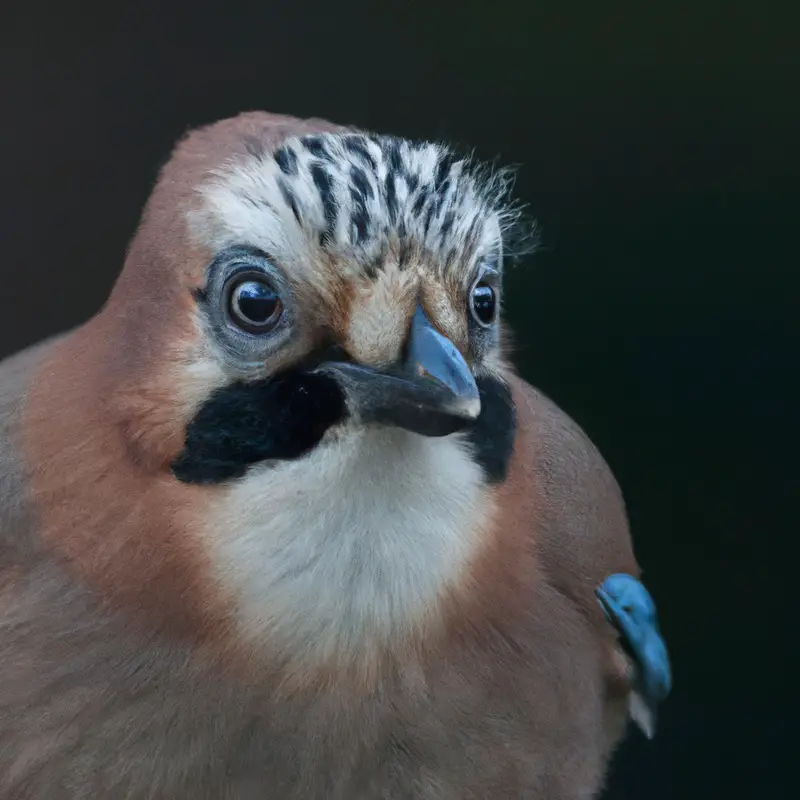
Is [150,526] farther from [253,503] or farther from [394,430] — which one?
[394,430]

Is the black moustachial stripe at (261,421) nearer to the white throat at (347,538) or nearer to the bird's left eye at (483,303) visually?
the white throat at (347,538)

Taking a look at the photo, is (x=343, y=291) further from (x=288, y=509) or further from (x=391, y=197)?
(x=288, y=509)

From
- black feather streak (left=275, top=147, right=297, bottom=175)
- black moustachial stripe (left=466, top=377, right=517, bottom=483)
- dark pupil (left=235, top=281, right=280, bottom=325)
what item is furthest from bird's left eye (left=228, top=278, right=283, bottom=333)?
black moustachial stripe (left=466, top=377, right=517, bottom=483)

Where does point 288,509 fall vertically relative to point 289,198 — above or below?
below

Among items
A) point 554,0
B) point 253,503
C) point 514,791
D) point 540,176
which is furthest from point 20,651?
point 554,0

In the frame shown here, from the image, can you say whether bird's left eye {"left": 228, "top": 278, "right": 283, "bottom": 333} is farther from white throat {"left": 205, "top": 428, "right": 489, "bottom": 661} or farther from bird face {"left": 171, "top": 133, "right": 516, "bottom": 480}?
white throat {"left": 205, "top": 428, "right": 489, "bottom": 661}

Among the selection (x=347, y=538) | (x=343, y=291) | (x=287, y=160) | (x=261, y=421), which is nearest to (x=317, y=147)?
(x=287, y=160)

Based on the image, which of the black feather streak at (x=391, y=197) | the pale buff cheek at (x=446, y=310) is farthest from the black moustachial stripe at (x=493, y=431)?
the black feather streak at (x=391, y=197)
